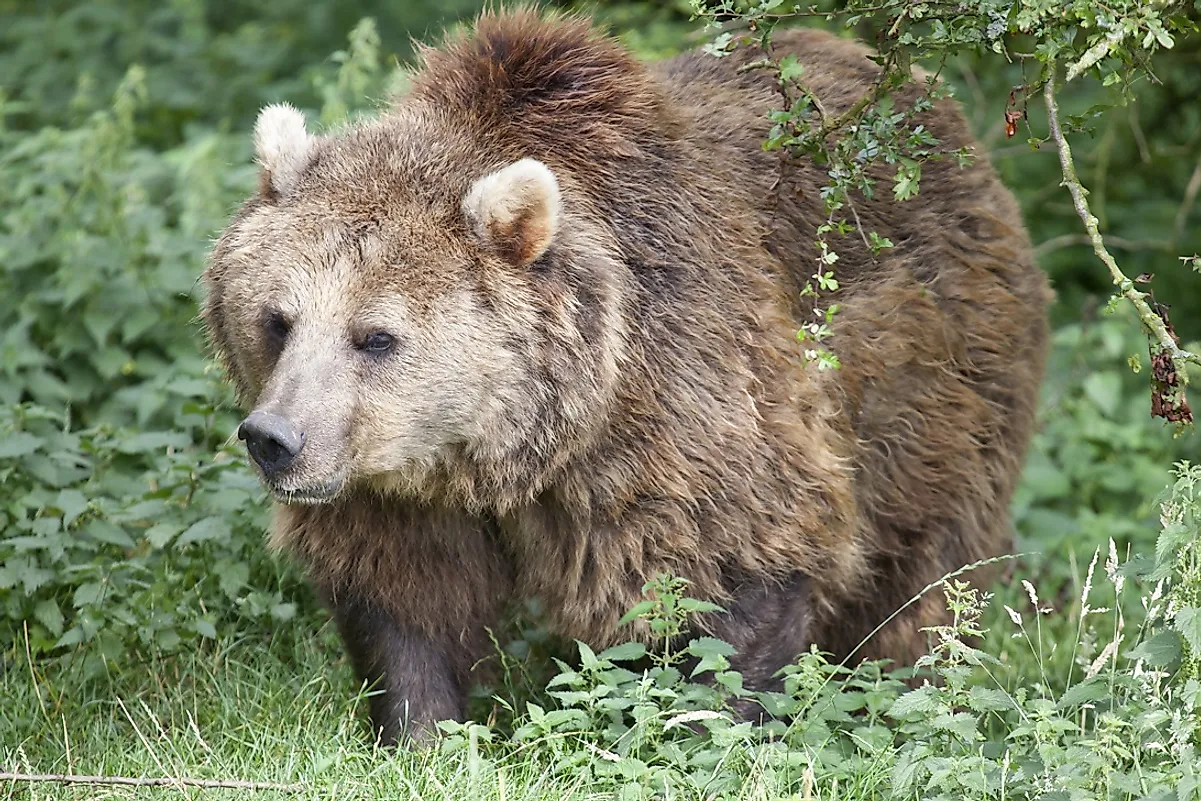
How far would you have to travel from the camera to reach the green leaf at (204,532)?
5652mm

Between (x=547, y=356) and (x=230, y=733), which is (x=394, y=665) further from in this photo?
(x=547, y=356)

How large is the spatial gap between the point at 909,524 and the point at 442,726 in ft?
6.73

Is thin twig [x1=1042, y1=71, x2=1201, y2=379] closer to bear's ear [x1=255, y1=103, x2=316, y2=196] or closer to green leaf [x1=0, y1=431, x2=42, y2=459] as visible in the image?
bear's ear [x1=255, y1=103, x2=316, y2=196]

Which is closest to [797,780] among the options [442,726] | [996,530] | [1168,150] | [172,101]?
[442,726]

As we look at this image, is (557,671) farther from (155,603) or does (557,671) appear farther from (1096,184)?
(1096,184)

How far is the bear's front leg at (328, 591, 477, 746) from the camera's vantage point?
4953mm

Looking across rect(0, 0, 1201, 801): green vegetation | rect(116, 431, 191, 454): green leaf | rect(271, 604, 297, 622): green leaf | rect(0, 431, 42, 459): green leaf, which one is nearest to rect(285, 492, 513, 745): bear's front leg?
rect(0, 0, 1201, 801): green vegetation

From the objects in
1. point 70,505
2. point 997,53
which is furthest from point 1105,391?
point 70,505

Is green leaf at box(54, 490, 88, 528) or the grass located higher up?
green leaf at box(54, 490, 88, 528)

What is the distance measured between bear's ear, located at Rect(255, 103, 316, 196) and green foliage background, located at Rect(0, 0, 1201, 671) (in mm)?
715

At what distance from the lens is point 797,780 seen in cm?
436

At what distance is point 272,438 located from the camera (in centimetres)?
424

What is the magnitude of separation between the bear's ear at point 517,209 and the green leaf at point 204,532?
1.77 meters

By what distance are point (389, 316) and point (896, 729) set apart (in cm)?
179
